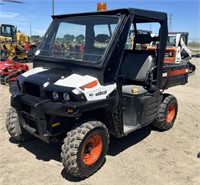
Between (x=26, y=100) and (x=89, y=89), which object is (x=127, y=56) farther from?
(x=26, y=100)

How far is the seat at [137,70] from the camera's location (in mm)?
4613

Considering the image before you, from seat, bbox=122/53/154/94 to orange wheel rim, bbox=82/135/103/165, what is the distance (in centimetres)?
120

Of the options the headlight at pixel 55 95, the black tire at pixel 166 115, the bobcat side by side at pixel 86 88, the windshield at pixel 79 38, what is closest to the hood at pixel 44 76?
the bobcat side by side at pixel 86 88

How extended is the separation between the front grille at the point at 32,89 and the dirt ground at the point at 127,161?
1031 millimetres

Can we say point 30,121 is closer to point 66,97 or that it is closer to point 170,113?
point 66,97

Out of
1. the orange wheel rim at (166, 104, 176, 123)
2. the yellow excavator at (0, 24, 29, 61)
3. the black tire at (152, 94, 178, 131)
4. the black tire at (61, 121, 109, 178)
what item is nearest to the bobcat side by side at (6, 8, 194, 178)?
the black tire at (61, 121, 109, 178)

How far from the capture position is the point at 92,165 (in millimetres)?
3562

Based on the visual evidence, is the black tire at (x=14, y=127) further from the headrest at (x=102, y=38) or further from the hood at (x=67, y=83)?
Answer: the headrest at (x=102, y=38)

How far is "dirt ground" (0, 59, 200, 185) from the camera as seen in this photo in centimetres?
350

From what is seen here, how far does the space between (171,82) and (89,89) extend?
2.36 metres

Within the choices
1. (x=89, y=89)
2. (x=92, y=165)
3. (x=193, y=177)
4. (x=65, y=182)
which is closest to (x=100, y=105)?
(x=89, y=89)

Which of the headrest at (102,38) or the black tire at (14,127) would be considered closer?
the headrest at (102,38)

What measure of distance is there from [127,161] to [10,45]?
14.0 metres

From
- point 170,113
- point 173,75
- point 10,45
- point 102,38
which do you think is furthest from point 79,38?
point 10,45
